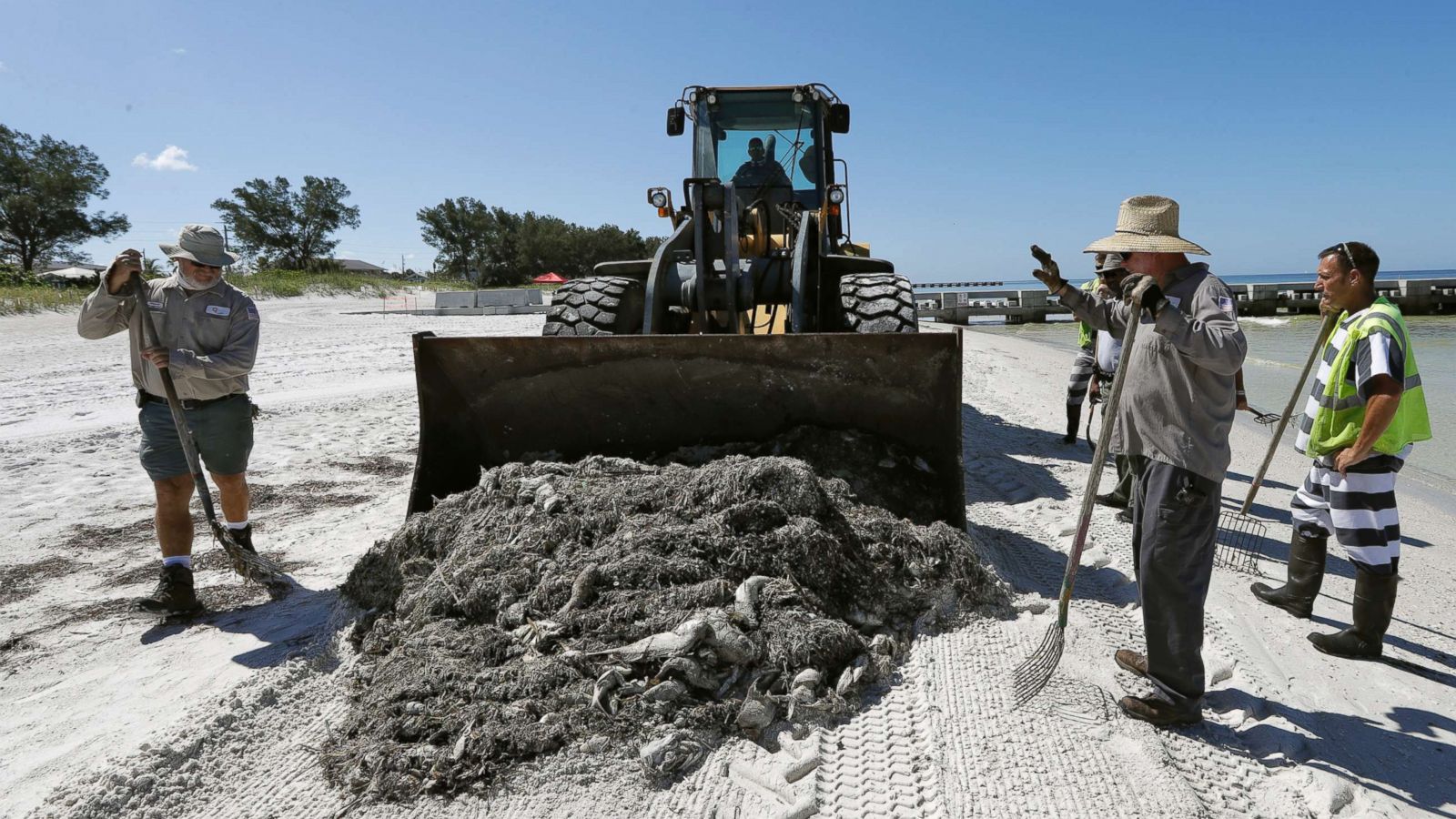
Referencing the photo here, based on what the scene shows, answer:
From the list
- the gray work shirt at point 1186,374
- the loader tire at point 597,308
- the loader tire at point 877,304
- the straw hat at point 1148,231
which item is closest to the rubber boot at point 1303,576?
the gray work shirt at point 1186,374

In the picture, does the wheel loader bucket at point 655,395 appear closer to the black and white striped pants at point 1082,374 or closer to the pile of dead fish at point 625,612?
the pile of dead fish at point 625,612

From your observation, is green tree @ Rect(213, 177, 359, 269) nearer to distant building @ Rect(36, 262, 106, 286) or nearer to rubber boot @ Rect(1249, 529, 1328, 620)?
distant building @ Rect(36, 262, 106, 286)

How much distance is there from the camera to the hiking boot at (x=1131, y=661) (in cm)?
284

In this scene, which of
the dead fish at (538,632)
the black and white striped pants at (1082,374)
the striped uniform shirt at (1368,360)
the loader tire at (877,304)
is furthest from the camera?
the black and white striped pants at (1082,374)

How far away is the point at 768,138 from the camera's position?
6738 millimetres

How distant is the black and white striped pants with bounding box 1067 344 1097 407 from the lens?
250 inches

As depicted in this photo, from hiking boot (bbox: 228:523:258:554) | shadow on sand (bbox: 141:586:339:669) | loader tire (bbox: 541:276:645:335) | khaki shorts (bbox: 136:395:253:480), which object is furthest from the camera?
loader tire (bbox: 541:276:645:335)

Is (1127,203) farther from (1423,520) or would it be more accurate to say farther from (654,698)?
(1423,520)

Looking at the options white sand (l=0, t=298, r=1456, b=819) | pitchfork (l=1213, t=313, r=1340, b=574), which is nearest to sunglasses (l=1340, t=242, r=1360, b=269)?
pitchfork (l=1213, t=313, r=1340, b=574)

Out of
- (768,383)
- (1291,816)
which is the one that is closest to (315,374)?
(768,383)

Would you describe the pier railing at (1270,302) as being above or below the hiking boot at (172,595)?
above

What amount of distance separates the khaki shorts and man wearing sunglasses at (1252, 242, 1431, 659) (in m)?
4.41

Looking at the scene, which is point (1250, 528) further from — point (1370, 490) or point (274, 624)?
point (274, 624)

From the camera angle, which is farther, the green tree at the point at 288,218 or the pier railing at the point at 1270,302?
the green tree at the point at 288,218
